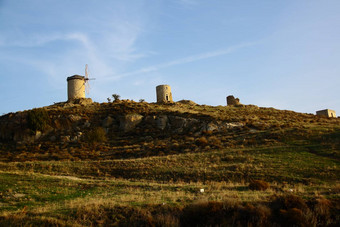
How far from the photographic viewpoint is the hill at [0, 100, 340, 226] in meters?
9.99

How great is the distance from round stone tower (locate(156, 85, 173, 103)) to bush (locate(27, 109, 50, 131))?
2045 cm

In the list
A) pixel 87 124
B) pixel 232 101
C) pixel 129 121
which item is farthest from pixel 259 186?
pixel 232 101

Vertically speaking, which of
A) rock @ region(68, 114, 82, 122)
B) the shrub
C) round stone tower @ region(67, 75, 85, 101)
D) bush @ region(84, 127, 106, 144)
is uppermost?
round stone tower @ region(67, 75, 85, 101)

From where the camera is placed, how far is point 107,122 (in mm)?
44625

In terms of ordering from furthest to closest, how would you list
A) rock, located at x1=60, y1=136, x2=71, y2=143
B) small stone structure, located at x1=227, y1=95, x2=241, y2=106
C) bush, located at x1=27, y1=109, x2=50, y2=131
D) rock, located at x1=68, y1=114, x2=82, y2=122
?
small stone structure, located at x1=227, y1=95, x2=241, y2=106, rock, located at x1=68, y1=114, x2=82, y2=122, bush, located at x1=27, y1=109, x2=50, y2=131, rock, located at x1=60, y1=136, x2=71, y2=143

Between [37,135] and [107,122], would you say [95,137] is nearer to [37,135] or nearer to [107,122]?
[107,122]

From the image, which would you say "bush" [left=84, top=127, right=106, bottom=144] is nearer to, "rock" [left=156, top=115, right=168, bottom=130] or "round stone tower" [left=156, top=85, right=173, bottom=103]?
"rock" [left=156, top=115, right=168, bottom=130]

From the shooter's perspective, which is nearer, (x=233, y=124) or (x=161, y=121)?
(x=233, y=124)

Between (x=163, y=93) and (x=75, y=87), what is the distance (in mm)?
16685

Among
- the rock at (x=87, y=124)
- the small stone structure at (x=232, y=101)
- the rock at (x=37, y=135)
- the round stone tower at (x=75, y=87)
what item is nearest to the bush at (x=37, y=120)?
the rock at (x=37, y=135)

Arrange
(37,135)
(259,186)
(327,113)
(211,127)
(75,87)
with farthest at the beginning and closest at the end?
(327,113)
(75,87)
(37,135)
(211,127)
(259,186)

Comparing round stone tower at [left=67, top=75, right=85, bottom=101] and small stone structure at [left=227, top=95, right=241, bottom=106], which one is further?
small stone structure at [left=227, top=95, right=241, bottom=106]

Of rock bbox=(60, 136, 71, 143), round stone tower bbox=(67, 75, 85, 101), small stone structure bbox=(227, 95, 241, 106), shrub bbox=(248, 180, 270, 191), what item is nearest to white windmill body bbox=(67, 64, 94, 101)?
round stone tower bbox=(67, 75, 85, 101)

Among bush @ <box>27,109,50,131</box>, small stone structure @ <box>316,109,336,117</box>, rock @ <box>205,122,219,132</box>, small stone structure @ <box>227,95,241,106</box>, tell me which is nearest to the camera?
rock @ <box>205,122,219,132</box>
